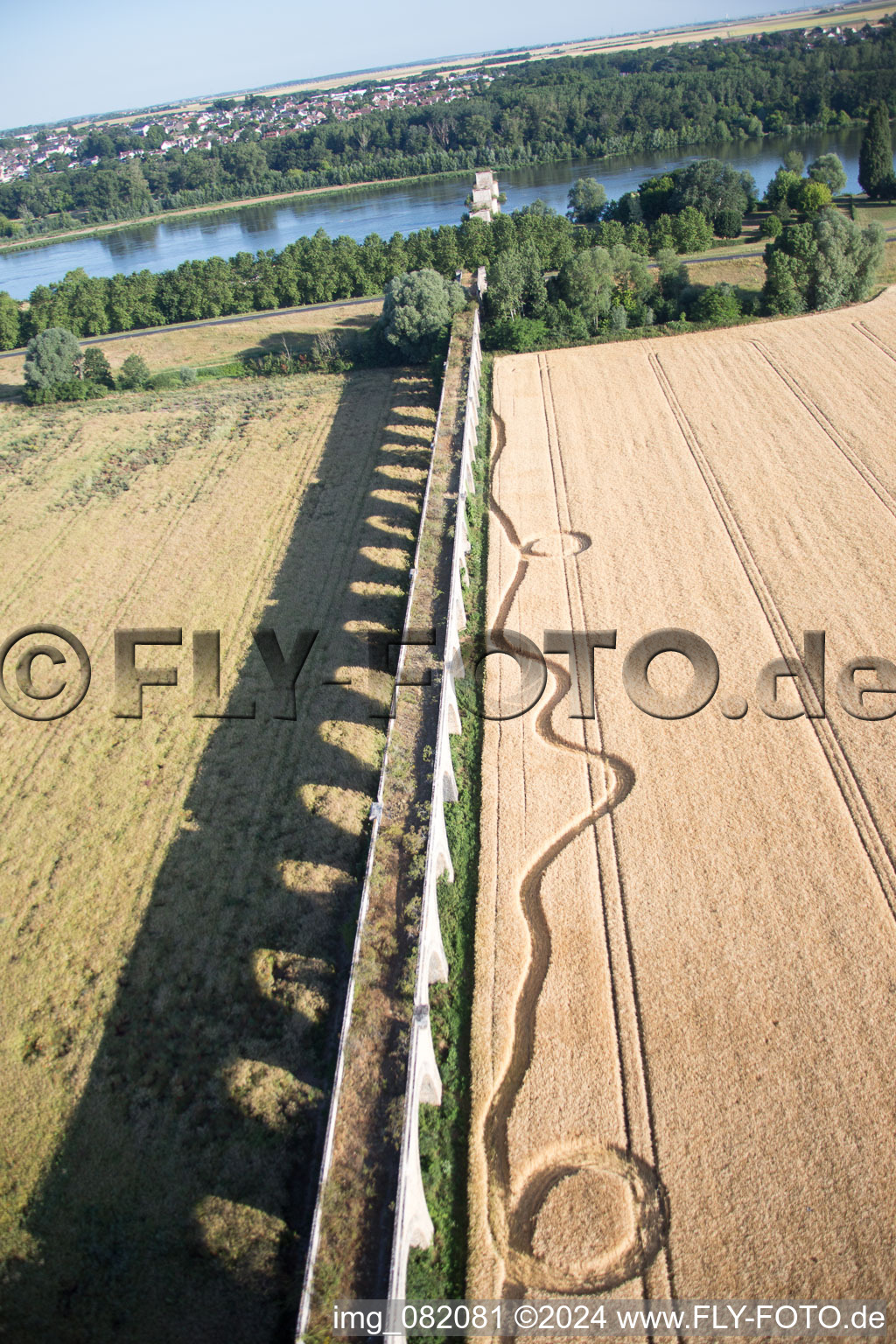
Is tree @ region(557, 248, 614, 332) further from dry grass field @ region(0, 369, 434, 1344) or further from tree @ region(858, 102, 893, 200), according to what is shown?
tree @ region(858, 102, 893, 200)

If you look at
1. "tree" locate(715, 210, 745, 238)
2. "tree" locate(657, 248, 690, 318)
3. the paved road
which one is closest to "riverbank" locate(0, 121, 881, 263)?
"tree" locate(715, 210, 745, 238)

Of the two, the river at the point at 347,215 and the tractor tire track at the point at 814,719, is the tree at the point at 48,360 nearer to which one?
the tractor tire track at the point at 814,719

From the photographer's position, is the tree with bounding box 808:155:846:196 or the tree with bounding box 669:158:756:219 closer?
the tree with bounding box 669:158:756:219

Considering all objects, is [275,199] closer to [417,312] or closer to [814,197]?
[814,197]

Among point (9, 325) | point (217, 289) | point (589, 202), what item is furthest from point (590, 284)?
point (9, 325)

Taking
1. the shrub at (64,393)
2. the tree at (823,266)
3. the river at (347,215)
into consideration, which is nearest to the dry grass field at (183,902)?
the shrub at (64,393)

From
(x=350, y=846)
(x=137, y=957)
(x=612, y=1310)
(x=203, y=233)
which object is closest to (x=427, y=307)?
(x=350, y=846)
